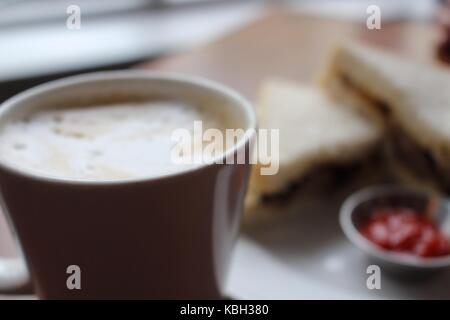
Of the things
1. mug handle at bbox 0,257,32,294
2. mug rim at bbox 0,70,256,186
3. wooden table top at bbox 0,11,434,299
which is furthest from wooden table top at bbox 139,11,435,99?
mug handle at bbox 0,257,32,294

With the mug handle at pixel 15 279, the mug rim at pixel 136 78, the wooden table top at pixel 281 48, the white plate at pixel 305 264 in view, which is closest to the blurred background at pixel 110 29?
the wooden table top at pixel 281 48

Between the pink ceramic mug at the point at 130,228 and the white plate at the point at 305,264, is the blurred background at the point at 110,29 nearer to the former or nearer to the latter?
the white plate at the point at 305,264

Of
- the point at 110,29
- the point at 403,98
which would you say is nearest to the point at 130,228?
the point at 403,98

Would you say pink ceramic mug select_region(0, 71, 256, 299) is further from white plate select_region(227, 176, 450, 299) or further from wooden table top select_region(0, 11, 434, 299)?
wooden table top select_region(0, 11, 434, 299)

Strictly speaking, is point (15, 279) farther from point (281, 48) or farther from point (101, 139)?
point (281, 48)

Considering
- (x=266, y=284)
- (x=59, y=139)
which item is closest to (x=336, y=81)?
(x=266, y=284)
